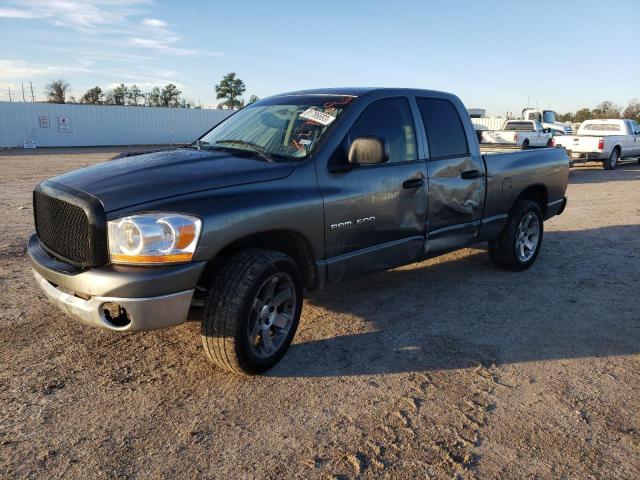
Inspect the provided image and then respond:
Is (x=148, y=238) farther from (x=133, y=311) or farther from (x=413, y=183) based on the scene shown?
(x=413, y=183)

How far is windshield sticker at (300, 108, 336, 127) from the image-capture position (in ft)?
13.3

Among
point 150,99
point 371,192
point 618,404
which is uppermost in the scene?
point 150,99

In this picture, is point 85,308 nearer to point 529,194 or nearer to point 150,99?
point 529,194

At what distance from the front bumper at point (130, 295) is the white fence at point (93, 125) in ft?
101

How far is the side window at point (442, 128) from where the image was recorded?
4746 mm

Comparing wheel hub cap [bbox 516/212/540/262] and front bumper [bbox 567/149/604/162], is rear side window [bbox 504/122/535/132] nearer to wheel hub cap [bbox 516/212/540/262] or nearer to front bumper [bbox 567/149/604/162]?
front bumper [bbox 567/149/604/162]

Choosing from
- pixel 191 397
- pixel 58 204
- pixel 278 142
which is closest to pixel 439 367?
Result: pixel 191 397

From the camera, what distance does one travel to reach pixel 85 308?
9.96ft

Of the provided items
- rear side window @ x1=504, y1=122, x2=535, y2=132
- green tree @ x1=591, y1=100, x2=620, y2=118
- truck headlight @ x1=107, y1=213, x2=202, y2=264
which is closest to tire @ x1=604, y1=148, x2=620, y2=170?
rear side window @ x1=504, y1=122, x2=535, y2=132

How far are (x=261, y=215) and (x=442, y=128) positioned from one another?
7.69 feet

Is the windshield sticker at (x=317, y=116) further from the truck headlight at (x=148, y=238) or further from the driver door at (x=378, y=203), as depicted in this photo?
the truck headlight at (x=148, y=238)

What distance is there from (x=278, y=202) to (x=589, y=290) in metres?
3.66

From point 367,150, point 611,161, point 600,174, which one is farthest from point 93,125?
point 367,150

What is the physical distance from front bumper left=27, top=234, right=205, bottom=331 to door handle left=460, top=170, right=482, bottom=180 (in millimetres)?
2896
